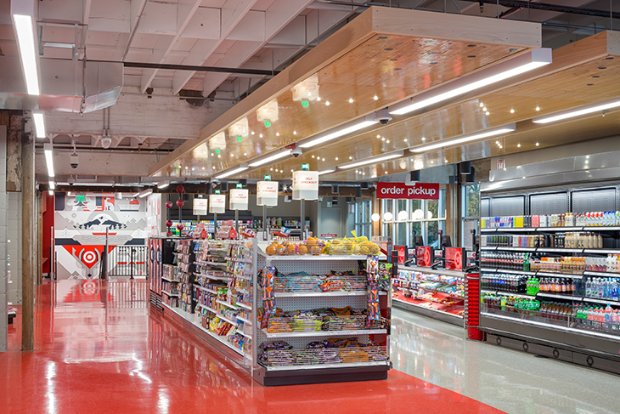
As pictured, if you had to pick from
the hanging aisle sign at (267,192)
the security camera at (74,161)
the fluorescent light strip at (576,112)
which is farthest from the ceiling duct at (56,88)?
the security camera at (74,161)

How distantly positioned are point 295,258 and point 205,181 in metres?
16.6

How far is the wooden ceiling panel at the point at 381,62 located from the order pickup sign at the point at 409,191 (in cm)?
732

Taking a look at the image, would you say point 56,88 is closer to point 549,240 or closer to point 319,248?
point 319,248

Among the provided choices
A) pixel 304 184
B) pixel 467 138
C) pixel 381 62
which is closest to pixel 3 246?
pixel 304 184

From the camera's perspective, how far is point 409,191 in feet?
61.6

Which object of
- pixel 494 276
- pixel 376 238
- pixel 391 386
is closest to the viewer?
pixel 391 386

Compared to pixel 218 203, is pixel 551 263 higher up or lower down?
lower down

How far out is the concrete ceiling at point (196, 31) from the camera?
345 inches

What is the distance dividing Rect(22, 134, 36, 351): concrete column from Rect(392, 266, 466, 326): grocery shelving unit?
7.77 metres

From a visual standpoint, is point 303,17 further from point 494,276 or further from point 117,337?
point 117,337

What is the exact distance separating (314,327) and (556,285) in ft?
13.6

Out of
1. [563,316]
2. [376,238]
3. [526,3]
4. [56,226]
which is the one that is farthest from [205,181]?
[526,3]

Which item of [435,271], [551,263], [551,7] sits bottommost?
[435,271]

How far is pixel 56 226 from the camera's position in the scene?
3472 centimetres
